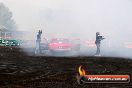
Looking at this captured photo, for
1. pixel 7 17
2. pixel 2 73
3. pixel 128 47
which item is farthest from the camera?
pixel 7 17

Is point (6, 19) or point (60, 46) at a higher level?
point (6, 19)

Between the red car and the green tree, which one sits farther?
the green tree

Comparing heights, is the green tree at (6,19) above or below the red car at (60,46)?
above

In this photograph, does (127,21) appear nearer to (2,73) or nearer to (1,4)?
(2,73)

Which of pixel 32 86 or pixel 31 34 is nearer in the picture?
pixel 32 86

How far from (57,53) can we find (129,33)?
94.1 feet

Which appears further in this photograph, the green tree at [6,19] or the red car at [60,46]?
the green tree at [6,19]

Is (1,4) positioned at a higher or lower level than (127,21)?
higher

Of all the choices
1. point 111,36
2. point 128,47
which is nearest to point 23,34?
point 111,36

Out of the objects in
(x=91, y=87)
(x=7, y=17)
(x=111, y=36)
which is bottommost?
(x=91, y=87)

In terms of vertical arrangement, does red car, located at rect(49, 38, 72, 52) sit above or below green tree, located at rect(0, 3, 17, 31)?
below

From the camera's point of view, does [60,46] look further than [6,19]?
No

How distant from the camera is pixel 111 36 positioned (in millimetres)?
54875

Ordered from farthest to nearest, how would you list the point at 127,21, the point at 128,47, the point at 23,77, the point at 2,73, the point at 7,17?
the point at 7,17
the point at 127,21
the point at 128,47
the point at 2,73
the point at 23,77
